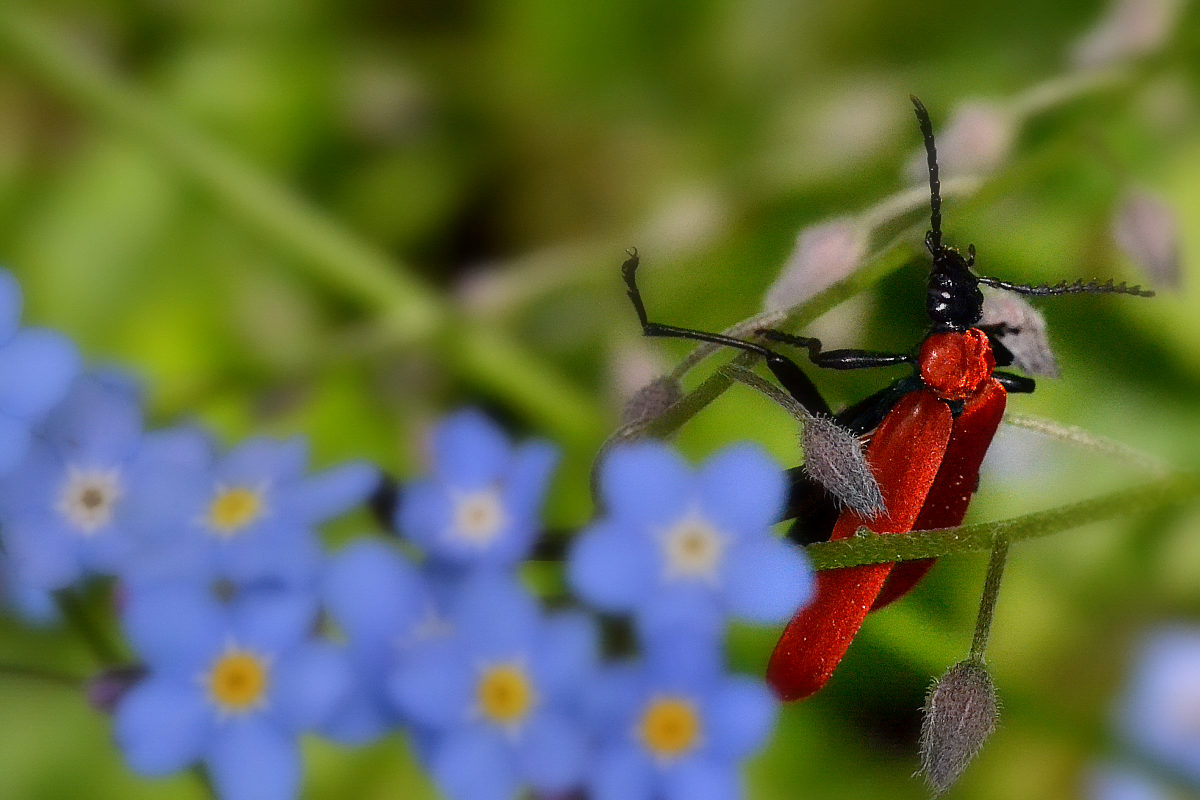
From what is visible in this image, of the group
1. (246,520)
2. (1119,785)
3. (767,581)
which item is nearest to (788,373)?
(767,581)

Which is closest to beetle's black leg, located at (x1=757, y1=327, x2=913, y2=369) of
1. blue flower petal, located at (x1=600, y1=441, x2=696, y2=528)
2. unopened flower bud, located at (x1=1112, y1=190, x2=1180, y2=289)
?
blue flower petal, located at (x1=600, y1=441, x2=696, y2=528)

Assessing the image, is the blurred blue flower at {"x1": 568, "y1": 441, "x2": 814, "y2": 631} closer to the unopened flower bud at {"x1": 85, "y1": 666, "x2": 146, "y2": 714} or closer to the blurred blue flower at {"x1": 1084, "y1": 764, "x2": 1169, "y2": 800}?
the unopened flower bud at {"x1": 85, "y1": 666, "x2": 146, "y2": 714}

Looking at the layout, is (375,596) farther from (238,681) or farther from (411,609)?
(238,681)

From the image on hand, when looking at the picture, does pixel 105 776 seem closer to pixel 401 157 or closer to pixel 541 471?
pixel 541 471

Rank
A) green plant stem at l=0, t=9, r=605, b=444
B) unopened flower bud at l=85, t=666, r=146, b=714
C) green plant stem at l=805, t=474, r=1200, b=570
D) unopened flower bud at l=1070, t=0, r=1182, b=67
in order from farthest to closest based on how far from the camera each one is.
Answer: green plant stem at l=0, t=9, r=605, b=444, unopened flower bud at l=1070, t=0, r=1182, b=67, unopened flower bud at l=85, t=666, r=146, b=714, green plant stem at l=805, t=474, r=1200, b=570

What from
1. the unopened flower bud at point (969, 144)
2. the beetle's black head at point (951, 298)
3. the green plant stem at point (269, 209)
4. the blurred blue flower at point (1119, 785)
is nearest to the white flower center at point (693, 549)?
the beetle's black head at point (951, 298)
